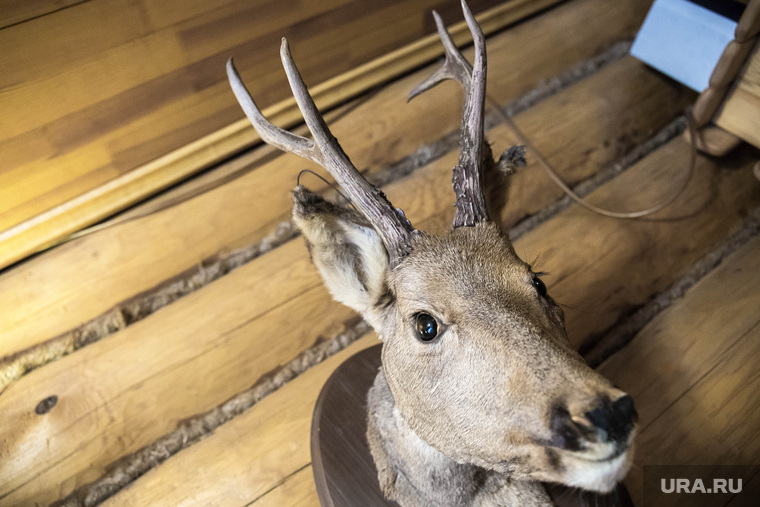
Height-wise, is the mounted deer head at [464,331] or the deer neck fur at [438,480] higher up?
the mounted deer head at [464,331]

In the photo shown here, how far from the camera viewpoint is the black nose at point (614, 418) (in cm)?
123

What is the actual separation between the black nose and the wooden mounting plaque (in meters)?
0.80

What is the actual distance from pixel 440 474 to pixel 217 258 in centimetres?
178

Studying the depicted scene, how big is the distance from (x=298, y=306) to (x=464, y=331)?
1524 millimetres

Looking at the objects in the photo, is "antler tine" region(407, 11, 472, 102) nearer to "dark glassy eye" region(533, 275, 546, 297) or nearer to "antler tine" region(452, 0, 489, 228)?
"antler tine" region(452, 0, 489, 228)

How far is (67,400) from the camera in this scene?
2.62 meters

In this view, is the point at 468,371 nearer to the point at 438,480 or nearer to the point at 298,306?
the point at 438,480

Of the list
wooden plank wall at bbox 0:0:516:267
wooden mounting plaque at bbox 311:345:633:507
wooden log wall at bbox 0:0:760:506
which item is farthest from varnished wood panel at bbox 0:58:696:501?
wooden plank wall at bbox 0:0:516:267

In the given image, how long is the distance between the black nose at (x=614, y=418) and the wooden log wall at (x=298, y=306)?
126 cm

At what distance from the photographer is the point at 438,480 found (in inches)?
72.0

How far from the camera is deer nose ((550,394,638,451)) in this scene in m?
1.23

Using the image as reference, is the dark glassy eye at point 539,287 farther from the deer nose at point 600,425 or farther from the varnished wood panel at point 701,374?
the varnished wood panel at point 701,374

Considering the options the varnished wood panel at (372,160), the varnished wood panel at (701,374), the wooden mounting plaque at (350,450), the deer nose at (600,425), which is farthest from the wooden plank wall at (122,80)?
the deer nose at (600,425)

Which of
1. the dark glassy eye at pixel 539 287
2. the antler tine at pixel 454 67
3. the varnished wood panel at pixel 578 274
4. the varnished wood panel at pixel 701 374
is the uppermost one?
the antler tine at pixel 454 67
